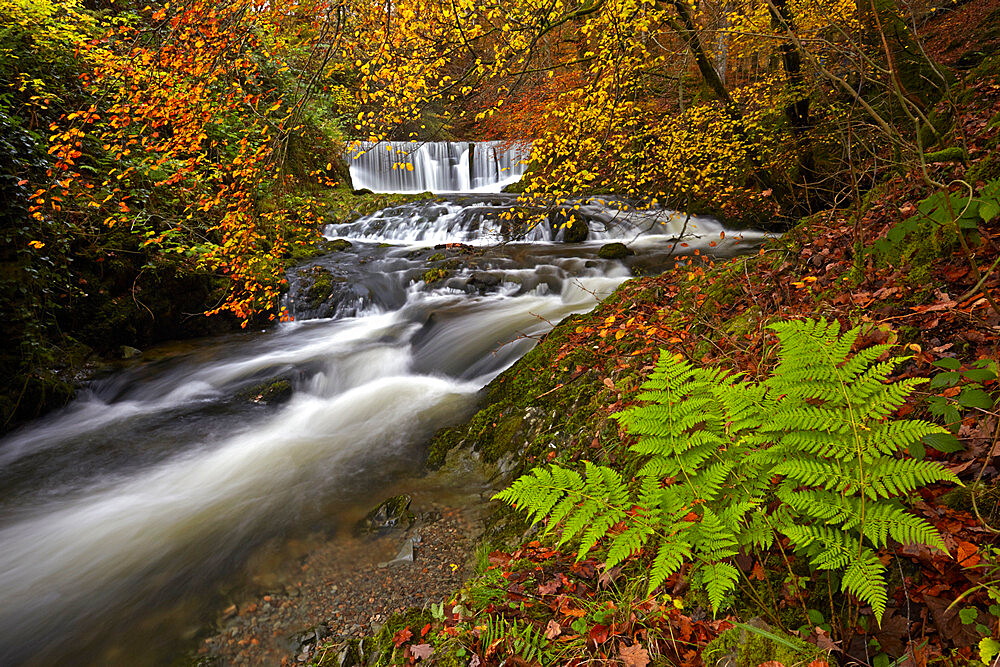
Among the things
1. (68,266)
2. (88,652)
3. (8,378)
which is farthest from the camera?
(68,266)

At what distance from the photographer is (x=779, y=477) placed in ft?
6.44

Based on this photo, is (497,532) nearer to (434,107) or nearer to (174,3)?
(174,3)

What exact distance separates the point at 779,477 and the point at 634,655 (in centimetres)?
90

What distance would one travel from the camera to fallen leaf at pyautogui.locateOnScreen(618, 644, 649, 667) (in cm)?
176

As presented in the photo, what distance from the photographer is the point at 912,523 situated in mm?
1392

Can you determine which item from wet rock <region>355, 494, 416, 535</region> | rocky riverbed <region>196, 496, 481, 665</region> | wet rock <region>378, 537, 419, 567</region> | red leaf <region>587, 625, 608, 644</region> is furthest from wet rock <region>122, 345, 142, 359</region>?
red leaf <region>587, 625, 608, 644</region>

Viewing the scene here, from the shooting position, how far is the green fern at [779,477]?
149 cm

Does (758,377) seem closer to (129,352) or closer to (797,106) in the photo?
(797,106)

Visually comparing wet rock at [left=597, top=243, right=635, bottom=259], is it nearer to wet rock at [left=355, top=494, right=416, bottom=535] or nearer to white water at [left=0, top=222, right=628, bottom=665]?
white water at [left=0, top=222, right=628, bottom=665]

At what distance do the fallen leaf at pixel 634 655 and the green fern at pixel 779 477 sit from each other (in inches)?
13.6

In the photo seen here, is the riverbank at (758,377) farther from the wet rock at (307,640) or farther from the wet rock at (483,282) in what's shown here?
the wet rock at (483,282)

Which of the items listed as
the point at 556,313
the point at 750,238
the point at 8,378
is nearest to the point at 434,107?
the point at 750,238

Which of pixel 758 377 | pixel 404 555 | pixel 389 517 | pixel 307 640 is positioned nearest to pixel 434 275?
pixel 389 517

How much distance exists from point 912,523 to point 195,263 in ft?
34.4
